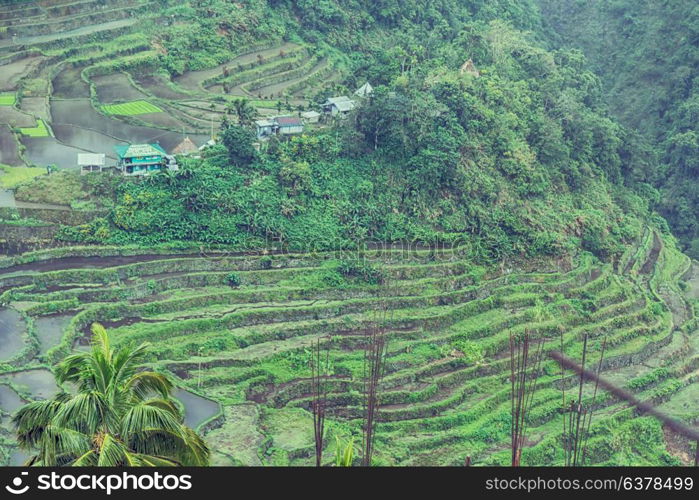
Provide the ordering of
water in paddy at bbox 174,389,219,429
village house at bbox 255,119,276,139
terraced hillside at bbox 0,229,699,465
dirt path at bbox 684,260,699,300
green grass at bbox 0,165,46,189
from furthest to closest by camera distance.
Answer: dirt path at bbox 684,260,699,300, village house at bbox 255,119,276,139, green grass at bbox 0,165,46,189, terraced hillside at bbox 0,229,699,465, water in paddy at bbox 174,389,219,429

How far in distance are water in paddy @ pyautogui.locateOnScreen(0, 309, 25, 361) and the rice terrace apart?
0.10m

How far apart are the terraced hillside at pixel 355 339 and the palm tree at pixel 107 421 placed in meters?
13.3

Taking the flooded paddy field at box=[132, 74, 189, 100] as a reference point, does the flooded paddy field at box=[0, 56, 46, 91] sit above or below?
above

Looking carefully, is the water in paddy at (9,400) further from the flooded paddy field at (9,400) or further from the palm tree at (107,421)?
the palm tree at (107,421)

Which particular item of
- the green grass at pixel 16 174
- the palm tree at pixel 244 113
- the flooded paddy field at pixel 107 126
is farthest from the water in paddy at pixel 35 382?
the palm tree at pixel 244 113

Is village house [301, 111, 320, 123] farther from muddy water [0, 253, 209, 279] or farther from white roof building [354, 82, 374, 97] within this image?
muddy water [0, 253, 209, 279]

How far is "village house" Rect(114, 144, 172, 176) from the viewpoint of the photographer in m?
36.8

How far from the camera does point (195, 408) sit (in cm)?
2855

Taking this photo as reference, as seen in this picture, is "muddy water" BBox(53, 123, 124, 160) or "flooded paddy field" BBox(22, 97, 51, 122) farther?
"flooded paddy field" BBox(22, 97, 51, 122)

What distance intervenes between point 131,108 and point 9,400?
17479mm

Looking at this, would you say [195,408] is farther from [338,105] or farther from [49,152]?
[338,105]

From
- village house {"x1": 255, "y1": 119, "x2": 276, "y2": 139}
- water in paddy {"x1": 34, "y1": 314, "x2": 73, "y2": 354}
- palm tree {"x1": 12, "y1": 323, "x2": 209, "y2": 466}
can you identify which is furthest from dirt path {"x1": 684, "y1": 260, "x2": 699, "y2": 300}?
palm tree {"x1": 12, "y1": 323, "x2": 209, "y2": 466}

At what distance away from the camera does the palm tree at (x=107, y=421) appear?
1260 centimetres
